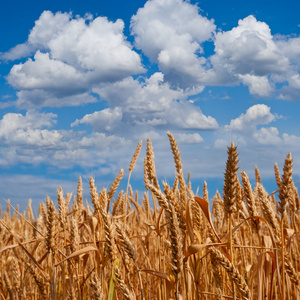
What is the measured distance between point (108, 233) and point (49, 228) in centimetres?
50

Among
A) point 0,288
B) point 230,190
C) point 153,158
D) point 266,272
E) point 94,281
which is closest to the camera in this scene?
point 94,281

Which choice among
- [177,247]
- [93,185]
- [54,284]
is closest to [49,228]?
[54,284]

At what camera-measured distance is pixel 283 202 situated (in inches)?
73.4

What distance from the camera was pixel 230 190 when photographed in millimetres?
1665

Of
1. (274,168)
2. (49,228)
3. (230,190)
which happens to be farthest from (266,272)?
(274,168)

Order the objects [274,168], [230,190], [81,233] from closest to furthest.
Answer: [230,190]
[81,233]
[274,168]

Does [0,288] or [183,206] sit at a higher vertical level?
[183,206]

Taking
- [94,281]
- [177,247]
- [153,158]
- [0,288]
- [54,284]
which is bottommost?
[0,288]

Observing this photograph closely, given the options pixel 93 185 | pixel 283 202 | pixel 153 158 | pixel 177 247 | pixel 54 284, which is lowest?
pixel 54 284

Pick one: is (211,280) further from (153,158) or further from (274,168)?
(274,168)

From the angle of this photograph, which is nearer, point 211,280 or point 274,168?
point 211,280

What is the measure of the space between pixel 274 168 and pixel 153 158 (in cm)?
251

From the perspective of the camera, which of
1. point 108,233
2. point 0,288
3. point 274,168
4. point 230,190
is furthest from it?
point 274,168

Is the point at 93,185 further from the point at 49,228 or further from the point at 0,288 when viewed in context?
the point at 0,288
